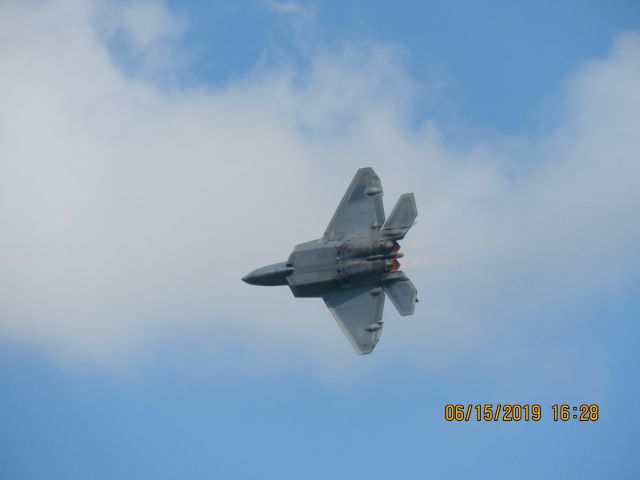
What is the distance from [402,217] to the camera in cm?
5975

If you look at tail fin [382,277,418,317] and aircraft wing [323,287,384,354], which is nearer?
tail fin [382,277,418,317]

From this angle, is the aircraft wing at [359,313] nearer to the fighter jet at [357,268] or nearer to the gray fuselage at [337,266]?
the fighter jet at [357,268]

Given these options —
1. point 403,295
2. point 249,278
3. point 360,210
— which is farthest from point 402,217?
point 249,278

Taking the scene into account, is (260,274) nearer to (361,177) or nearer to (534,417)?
(361,177)

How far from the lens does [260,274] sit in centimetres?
6309

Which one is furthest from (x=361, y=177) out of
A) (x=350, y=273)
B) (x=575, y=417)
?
(x=575, y=417)

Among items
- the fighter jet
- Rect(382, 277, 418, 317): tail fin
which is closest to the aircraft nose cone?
the fighter jet

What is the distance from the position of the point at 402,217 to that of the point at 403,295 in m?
5.08

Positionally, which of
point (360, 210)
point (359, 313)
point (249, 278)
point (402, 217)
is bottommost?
point (359, 313)

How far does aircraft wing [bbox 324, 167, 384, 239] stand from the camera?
62.2m

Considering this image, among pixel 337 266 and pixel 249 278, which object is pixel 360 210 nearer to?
pixel 337 266

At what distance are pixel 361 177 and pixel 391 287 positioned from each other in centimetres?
851

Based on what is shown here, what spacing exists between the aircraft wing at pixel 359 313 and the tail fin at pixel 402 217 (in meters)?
3.98

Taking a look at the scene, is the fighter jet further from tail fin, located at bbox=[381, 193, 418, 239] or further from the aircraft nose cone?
the aircraft nose cone
